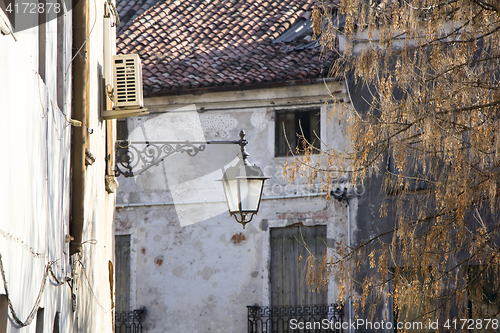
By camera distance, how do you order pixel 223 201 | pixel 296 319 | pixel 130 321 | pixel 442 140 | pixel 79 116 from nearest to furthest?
pixel 442 140 < pixel 79 116 < pixel 296 319 < pixel 130 321 < pixel 223 201

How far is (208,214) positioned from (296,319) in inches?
106

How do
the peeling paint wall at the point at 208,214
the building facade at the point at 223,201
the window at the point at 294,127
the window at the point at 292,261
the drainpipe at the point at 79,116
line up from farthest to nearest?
the window at the point at 294,127
the peeling paint wall at the point at 208,214
the building facade at the point at 223,201
the window at the point at 292,261
the drainpipe at the point at 79,116

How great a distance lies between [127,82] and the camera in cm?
801

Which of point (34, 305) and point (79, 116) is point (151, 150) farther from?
point (34, 305)

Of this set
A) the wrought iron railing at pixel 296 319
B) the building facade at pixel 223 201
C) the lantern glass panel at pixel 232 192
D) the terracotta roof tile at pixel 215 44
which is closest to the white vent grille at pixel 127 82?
the lantern glass panel at pixel 232 192

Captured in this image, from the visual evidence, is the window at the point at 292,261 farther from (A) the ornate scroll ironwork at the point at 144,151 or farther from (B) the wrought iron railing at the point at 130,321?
(A) the ornate scroll ironwork at the point at 144,151

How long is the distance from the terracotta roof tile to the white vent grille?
5624mm

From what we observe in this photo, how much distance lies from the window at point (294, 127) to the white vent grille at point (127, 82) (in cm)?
583

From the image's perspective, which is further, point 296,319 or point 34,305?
point 296,319

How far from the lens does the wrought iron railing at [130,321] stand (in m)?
13.5

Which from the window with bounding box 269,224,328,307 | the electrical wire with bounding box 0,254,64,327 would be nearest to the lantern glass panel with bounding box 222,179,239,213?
the electrical wire with bounding box 0,254,64,327

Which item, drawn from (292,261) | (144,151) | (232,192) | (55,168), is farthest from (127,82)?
(292,261)

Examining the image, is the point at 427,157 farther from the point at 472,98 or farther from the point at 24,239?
the point at 24,239

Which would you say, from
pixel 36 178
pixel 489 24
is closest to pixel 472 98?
pixel 489 24
